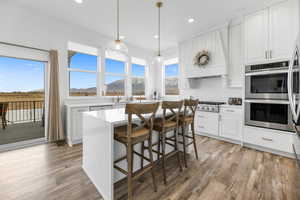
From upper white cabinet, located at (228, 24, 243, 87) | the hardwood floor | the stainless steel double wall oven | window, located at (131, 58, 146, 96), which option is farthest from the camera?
window, located at (131, 58, 146, 96)

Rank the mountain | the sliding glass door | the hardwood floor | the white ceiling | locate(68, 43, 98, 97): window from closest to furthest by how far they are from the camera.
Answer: the hardwood floor, the white ceiling, the sliding glass door, locate(68, 43, 98, 97): window, the mountain

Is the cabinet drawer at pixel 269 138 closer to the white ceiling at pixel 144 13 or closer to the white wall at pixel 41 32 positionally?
the white ceiling at pixel 144 13

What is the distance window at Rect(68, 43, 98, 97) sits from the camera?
3.67 meters

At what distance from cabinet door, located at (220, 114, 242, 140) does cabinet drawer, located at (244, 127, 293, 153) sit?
0.59 feet

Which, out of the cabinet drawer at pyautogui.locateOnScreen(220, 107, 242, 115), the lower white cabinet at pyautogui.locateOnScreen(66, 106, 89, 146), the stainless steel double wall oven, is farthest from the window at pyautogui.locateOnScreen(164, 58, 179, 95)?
the lower white cabinet at pyautogui.locateOnScreen(66, 106, 89, 146)

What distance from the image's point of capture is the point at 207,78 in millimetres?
4141

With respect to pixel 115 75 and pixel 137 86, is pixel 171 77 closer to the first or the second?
pixel 137 86

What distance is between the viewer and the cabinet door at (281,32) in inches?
98.0

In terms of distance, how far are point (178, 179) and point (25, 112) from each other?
4.68 m

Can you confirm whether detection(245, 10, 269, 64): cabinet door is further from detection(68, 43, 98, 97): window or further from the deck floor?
the deck floor

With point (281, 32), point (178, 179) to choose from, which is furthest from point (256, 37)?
point (178, 179)

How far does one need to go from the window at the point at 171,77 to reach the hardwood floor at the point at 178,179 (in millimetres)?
3273

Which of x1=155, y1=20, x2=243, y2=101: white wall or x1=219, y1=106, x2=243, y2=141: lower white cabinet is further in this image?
x1=155, y1=20, x2=243, y2=101: white wall

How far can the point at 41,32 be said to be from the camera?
3.07m
